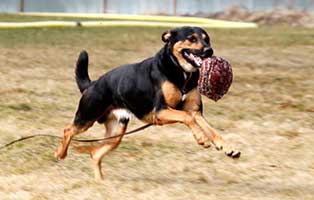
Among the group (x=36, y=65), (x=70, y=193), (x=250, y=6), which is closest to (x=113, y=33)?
(x=36, y=65)

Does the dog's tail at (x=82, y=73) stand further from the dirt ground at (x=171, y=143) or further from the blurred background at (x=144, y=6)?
the blurred background at (x=144, y=6)

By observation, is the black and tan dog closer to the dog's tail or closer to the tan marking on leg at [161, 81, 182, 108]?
the tan marking on leg at [161, 81, 182, 108]

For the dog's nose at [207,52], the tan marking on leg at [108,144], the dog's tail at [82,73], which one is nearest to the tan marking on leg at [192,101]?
the dog's nose at [207,52]

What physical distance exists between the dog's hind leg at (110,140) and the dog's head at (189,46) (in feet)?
2.87

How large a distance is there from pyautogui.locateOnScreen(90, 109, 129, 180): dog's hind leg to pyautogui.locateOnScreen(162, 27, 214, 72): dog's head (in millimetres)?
874

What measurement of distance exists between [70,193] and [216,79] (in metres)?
1.48

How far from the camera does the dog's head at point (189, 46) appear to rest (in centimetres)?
649

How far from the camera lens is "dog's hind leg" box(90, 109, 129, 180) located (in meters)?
7.32

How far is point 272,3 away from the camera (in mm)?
33875

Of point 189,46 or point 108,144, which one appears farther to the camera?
point 108,144

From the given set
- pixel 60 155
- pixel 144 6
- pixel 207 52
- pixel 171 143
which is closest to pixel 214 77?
pixel 207 52

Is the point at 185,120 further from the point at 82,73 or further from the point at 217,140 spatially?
the point at 82,73

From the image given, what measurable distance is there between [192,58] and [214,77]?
24 centimetres

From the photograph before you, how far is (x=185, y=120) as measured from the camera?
21.3 feet
